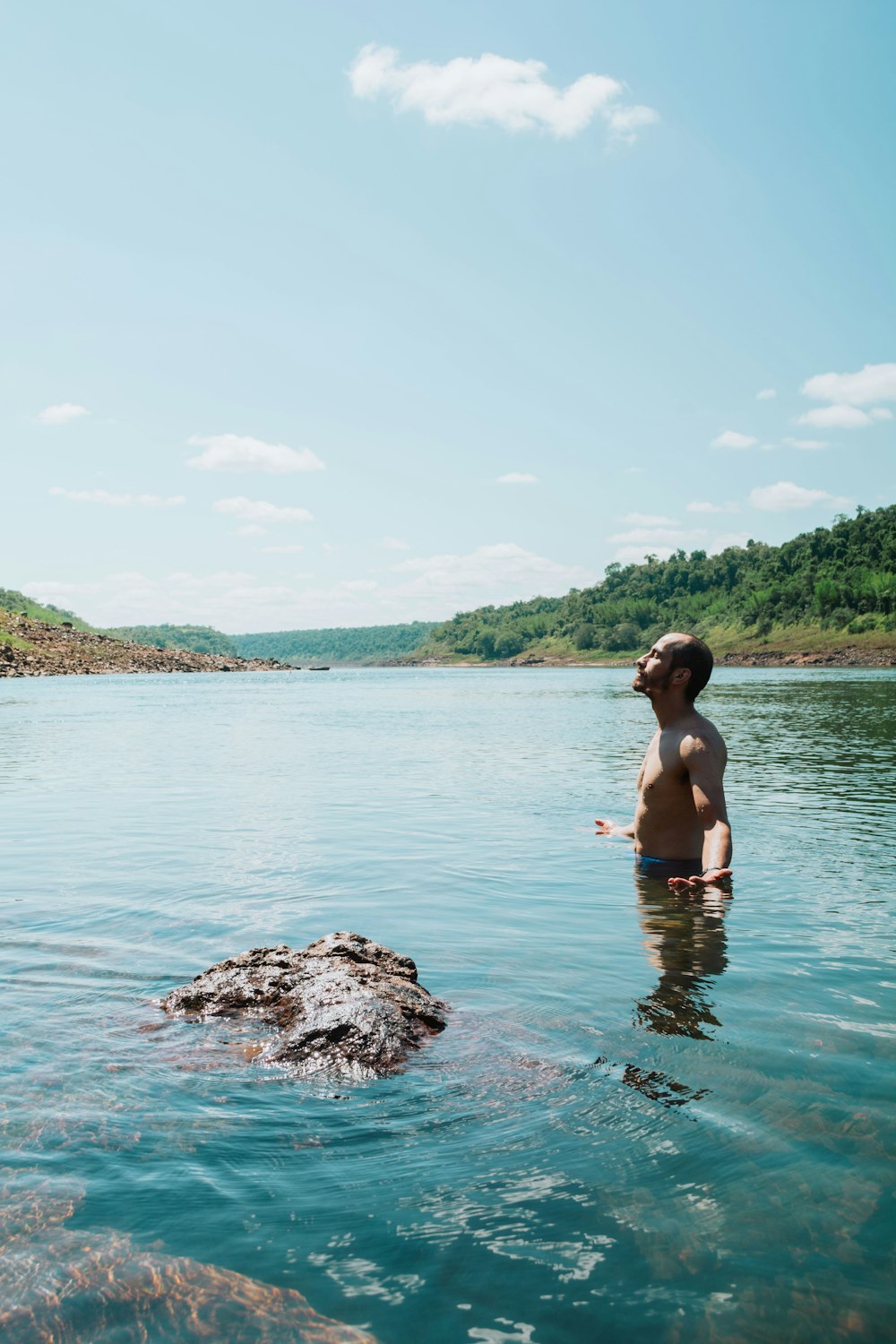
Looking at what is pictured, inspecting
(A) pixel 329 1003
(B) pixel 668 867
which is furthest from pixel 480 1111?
(B) pixel 668 867

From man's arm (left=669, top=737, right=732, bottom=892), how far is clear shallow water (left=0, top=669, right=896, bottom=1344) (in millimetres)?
631

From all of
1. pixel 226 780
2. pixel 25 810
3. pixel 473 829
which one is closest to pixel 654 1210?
pixel 473 829

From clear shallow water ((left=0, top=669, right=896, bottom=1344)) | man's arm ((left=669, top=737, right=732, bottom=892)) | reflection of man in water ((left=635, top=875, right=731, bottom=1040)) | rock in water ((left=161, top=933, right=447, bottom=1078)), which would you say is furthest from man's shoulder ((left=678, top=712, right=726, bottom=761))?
rock in water ((left=161, top=933, right=447, bottom=1078))

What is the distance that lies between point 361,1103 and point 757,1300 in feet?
6.55

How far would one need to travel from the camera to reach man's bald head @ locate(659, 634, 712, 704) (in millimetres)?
8406

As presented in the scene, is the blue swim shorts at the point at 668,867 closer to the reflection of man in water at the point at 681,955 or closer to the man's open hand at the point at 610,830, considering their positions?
the reflection of man in water at the point at 681,955

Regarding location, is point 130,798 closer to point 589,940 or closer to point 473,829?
point 473,829

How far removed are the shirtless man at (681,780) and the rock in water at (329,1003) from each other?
274 cm

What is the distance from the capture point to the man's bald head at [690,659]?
841 cm

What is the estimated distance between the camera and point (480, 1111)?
445 centimetres

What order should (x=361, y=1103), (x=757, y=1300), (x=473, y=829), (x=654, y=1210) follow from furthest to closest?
(x=473, y=829) → (x=361, y=1103) → (x=654, y=1210) → (x=757, y=1300)

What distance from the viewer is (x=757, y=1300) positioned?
10.2 feet

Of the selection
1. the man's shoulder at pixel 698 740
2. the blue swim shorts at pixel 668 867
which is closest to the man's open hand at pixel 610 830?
the blue swim shorts at pixel 668 867

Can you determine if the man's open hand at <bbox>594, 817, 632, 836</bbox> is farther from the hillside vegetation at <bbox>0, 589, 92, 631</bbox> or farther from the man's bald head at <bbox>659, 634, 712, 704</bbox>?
the hillside vegetation at <bbox>0, 589, 92, 631</bbox>
